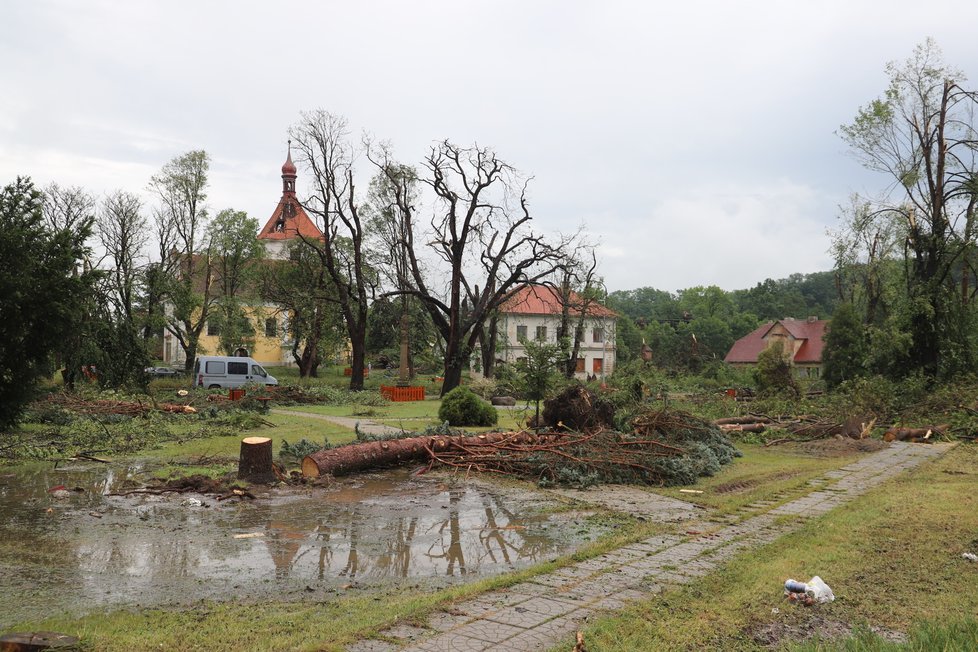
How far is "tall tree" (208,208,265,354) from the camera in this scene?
46.2m

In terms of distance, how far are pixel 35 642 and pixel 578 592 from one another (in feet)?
12.3

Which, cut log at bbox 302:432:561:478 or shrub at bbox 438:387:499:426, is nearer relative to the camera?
cut log at bbox 302:432:561:478

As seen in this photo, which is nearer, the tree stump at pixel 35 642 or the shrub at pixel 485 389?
the tree stump at pixel 35 642

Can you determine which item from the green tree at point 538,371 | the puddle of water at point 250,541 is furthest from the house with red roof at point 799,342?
the puddle of water at point 250,541

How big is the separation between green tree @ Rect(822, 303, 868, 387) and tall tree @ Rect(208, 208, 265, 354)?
3389 cm

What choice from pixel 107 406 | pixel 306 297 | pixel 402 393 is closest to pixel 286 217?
pixel 306 297

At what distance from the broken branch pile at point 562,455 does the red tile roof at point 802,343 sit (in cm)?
4774

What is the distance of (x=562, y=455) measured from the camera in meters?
12.5

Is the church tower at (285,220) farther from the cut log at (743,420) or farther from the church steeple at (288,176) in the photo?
the cut log at (743,420)

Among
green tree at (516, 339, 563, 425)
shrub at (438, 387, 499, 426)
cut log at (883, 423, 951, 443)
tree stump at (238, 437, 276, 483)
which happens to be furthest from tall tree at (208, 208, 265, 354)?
cut log at (883, 423, 951, 443)

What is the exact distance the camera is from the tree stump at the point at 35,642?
436 cm

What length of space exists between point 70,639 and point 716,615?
4.34 m

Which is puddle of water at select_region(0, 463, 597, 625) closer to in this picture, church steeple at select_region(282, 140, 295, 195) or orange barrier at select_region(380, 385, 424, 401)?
orange barrier at select_region(380, 385, 424, 401)

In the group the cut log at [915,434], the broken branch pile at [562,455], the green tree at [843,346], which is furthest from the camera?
the green tree at [843,346]
